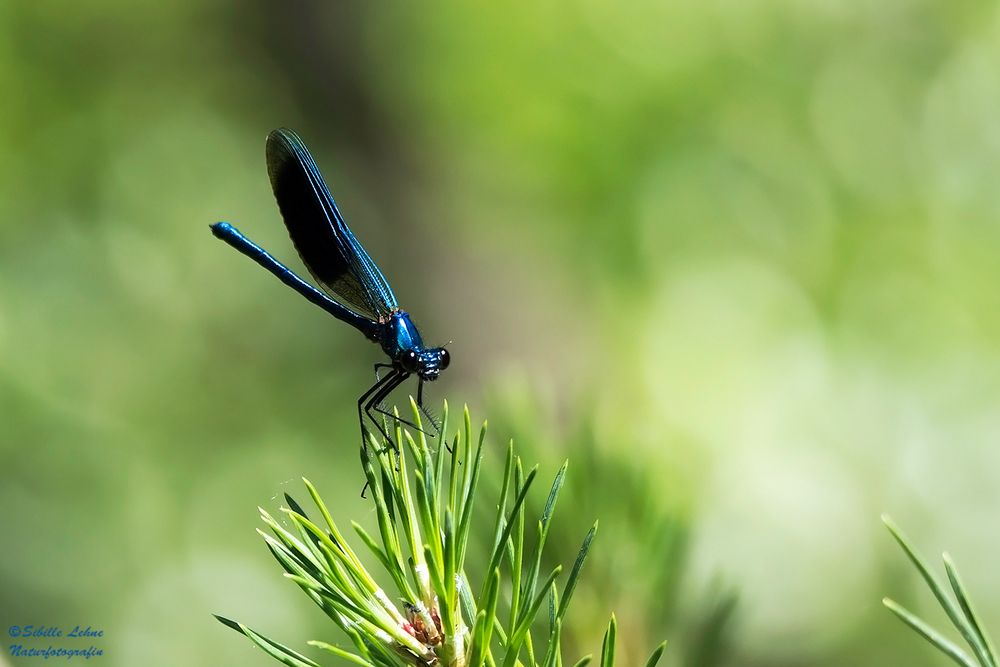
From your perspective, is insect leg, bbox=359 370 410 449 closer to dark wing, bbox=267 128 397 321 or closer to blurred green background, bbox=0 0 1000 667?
dark wing, bbox=267 128 397 321

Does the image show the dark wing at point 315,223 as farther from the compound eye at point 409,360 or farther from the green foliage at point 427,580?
the green foliage at point 427,580

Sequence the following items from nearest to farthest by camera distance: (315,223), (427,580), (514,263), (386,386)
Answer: (427,580)
(386,386)
(315,223)
(514,263)

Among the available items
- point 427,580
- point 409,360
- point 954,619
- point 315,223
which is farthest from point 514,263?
point 954,619

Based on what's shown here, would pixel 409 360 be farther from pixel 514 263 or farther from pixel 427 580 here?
pixel 514 263

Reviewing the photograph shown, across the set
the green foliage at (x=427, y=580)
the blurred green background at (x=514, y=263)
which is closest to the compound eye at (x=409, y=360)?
the green foliage at (x=427, y=580)

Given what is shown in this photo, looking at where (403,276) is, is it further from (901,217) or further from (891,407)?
(901,217)

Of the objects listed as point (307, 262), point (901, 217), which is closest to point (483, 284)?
point (307, 262)
